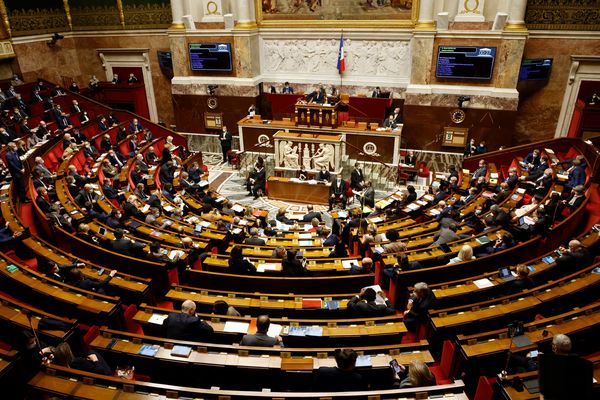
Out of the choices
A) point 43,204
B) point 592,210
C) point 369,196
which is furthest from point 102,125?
point 592,210

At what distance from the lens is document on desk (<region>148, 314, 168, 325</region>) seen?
539cm

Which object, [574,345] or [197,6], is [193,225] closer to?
[574,345]

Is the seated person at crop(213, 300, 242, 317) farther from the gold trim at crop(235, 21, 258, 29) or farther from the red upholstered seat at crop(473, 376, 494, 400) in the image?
the gold trim at crop(235, 21, 258, 29)

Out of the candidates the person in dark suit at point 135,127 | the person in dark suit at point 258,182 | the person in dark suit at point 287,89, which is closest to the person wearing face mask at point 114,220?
the person in dark suit at point 258,182

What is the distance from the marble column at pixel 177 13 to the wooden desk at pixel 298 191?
29.4 feet

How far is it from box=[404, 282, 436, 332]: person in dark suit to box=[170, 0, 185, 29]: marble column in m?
15.9

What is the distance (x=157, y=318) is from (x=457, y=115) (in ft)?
44.3

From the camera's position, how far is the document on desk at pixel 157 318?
539 cm

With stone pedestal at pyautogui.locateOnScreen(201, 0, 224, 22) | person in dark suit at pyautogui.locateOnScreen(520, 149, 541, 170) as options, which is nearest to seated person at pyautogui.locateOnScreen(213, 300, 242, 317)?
person in dark suit at pyautogui.locateOnScreen(520, 149, 541, 170)

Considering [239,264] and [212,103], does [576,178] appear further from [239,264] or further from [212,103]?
[212,103]

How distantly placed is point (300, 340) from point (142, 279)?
2824 mm

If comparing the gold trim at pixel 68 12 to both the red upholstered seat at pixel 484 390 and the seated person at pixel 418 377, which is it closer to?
the seated person at pixel 418 377

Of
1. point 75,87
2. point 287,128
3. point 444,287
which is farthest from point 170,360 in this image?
point 75,87

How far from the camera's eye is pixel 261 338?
15.9 feet
